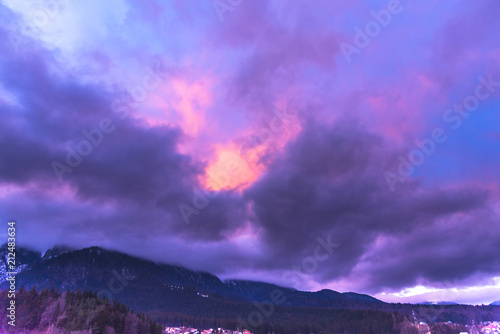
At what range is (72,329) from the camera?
13025cm

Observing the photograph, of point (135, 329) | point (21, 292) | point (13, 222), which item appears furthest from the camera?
point (135, 329)

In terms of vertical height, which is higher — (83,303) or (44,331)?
(83,303)

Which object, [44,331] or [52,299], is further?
[52,299]

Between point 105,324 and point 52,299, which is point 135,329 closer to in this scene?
point 105,324

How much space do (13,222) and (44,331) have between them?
90.9 meters

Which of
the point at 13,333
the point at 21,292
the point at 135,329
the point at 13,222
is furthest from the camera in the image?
the point at 135,329

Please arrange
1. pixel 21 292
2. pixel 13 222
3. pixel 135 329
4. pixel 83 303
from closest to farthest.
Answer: pixel 13 222 → pixel 21 292 → pixel 83 303 → pixel 135 329

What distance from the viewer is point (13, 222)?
64750 millimetres

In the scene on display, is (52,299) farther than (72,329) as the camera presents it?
Yes

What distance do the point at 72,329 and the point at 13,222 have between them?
86.3 m

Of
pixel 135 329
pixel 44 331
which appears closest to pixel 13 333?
pixel 44 331

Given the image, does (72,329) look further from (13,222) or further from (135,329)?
(13,222)

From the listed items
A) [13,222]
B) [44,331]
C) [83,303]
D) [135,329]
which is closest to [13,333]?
[44,331]

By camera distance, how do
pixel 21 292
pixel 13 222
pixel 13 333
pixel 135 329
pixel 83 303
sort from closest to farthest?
pixel 13 222 < pixel 13 333 < pixel 21 292 < pixel 83 303 < pixel 135 329
